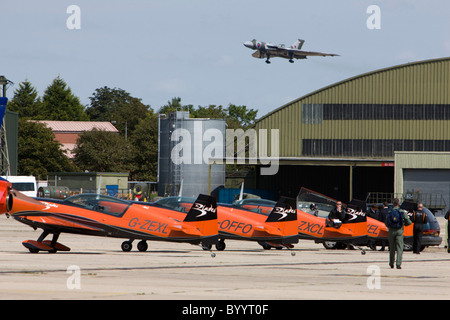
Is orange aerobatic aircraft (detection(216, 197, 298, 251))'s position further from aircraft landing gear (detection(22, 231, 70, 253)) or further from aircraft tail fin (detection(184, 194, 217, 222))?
aircraft landing gear (detection(22, 231, 70, 253))

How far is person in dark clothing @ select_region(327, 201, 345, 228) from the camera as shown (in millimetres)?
25125

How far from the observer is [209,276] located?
14.8 meters

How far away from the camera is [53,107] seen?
487ft

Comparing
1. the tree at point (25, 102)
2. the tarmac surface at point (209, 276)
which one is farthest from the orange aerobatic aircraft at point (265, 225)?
the tree at point (25, 102)

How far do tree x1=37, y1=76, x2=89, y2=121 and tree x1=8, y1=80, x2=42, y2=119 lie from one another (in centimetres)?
1459

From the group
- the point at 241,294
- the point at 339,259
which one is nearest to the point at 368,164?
the point at 339,259

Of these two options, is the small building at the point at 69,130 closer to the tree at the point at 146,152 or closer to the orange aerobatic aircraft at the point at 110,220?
the tree at the point at 146,152

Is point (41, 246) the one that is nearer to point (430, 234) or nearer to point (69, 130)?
point (430, 234)

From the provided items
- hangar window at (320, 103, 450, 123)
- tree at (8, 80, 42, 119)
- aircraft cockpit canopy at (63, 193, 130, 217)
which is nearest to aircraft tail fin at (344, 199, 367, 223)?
aircraft cockpit canopy at (63, 193, 130, 217)

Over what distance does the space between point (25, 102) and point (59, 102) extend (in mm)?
22509

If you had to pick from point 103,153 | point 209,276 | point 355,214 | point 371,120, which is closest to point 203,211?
point 355,214
